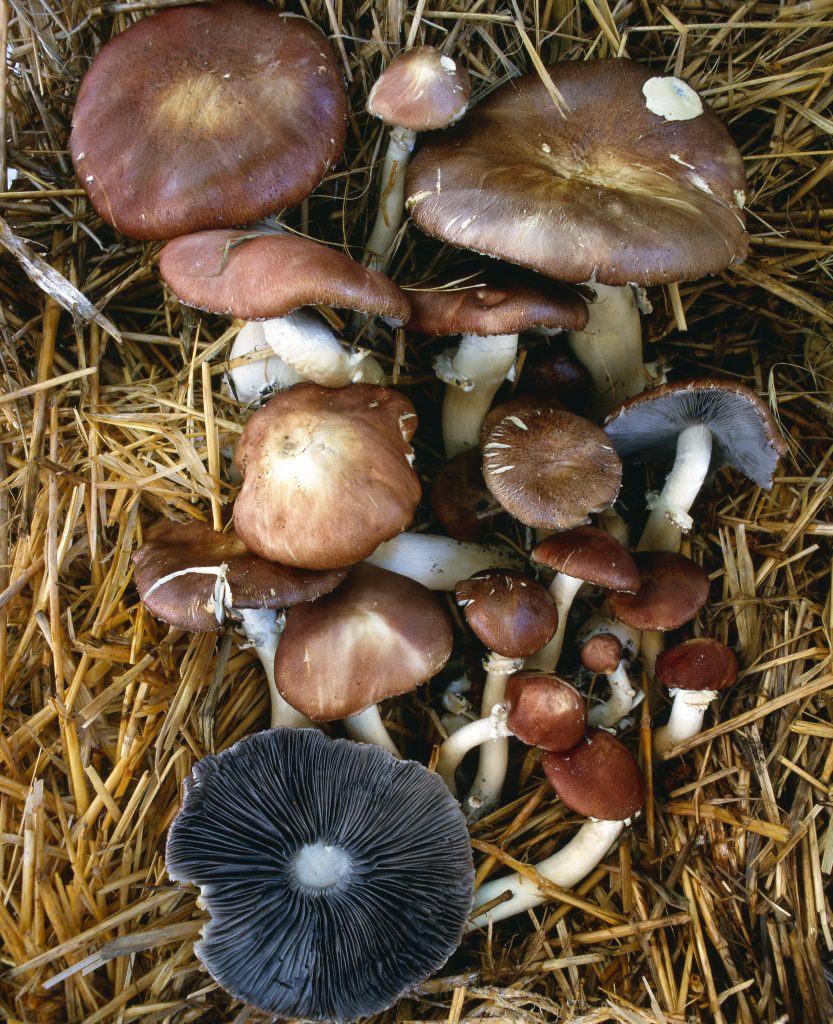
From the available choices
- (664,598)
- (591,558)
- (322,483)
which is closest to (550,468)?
(591,558)

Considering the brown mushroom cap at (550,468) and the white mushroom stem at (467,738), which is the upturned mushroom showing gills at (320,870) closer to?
the white mushroom stem at (467,738)

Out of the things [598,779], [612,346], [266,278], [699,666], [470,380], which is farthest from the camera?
[612,346]

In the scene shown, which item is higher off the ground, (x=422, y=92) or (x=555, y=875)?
(x=422, y=92)

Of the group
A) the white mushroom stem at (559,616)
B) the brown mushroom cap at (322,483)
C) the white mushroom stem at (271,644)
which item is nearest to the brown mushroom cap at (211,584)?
the brown mushroom cap at (322,483)

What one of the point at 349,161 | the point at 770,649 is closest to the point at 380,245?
the point at 349,161

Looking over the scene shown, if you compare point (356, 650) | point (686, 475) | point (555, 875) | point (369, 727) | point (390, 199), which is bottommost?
point (555, 875)

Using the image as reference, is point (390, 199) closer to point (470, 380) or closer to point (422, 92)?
point (422, 92)

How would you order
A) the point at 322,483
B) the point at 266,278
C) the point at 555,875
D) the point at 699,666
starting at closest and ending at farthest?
the point at 266,278 → the point at 322,483 → the point at 699,666 → the point at 555,875
